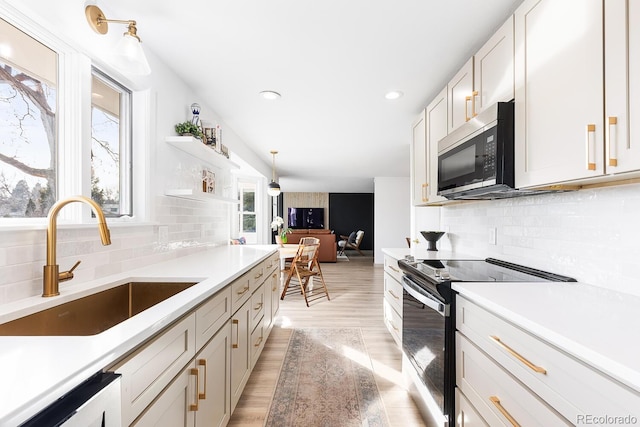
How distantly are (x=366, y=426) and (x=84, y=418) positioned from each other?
4.98 feet

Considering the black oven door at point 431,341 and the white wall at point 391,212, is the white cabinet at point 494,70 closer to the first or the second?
the black oven door at point 431,341

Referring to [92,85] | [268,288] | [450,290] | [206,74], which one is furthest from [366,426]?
[206,74]

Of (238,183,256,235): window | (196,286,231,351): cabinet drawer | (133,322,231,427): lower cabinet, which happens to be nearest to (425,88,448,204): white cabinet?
(196,286,231,351): cabinet drawer

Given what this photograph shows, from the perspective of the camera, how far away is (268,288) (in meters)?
2.60

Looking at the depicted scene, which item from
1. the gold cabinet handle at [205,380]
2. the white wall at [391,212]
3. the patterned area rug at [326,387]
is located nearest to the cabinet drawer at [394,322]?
the patterned area rug at [326,387]

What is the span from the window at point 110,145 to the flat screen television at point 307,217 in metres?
9.46

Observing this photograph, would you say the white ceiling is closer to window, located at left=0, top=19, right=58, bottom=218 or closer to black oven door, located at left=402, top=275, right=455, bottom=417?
window, located at left=0, top=19, right=58, bottom=218

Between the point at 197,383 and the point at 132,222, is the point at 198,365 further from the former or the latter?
the point at 132,222

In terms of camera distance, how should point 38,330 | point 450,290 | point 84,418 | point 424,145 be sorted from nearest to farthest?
1. point 84,418
2. point 38,330
3. point 450,290
4. point 424,145

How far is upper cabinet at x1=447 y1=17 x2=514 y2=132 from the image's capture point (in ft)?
4.71

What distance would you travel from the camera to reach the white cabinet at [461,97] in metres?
1.78

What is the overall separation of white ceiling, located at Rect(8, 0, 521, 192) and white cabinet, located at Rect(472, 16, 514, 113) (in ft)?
0.42

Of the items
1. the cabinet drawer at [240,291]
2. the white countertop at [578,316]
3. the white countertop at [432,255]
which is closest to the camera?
the white countertop at [578,316]

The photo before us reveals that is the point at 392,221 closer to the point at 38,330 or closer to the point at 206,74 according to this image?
the point at 206,74
